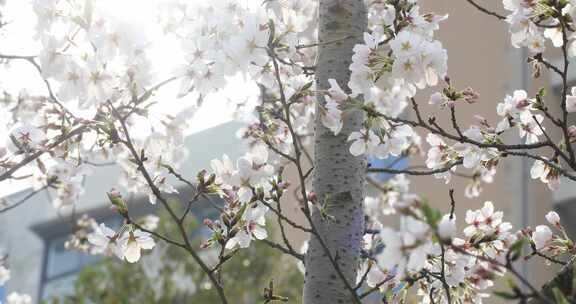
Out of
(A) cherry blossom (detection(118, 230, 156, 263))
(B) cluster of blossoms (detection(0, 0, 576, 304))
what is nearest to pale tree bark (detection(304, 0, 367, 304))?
(B) cluster of blossoms (detection(0, 0, 576, 304))

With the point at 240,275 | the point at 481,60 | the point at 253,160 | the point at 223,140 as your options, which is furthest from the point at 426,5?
the point at 253,160

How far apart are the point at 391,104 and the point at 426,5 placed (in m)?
6.29

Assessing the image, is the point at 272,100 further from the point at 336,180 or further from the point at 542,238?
the point at 542,238

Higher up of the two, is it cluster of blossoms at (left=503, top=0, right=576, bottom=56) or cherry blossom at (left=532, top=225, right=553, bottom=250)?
cluster of blossoms at (left=503, top=0, right=576, bottom=56)

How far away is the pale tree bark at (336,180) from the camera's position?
220 centimetres

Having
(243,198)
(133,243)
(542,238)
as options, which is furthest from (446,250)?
(133,243)

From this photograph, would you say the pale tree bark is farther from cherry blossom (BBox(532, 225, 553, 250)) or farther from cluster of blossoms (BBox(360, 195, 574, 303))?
cherry blossom (BBox(532, 225, 553, 250))

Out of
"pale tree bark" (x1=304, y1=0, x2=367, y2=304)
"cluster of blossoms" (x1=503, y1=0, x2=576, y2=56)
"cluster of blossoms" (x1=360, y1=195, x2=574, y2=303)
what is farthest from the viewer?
"pale tree bark" (x1=304, y1=0, x2=367, y2=304)

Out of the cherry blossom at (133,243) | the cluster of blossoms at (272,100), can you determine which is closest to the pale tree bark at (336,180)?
the cluster of blossoms at (272,100)

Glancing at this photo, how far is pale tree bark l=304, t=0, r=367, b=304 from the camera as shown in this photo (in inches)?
86.5

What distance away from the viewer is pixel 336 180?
90.8 inches

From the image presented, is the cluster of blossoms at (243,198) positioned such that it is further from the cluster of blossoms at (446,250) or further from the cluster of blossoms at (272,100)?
the cluster of blossoms at (446,250)

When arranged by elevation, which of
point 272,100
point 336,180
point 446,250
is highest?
point 272,100

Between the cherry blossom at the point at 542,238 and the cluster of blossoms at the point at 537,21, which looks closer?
the cluster of blossoms at the point at 537,21
